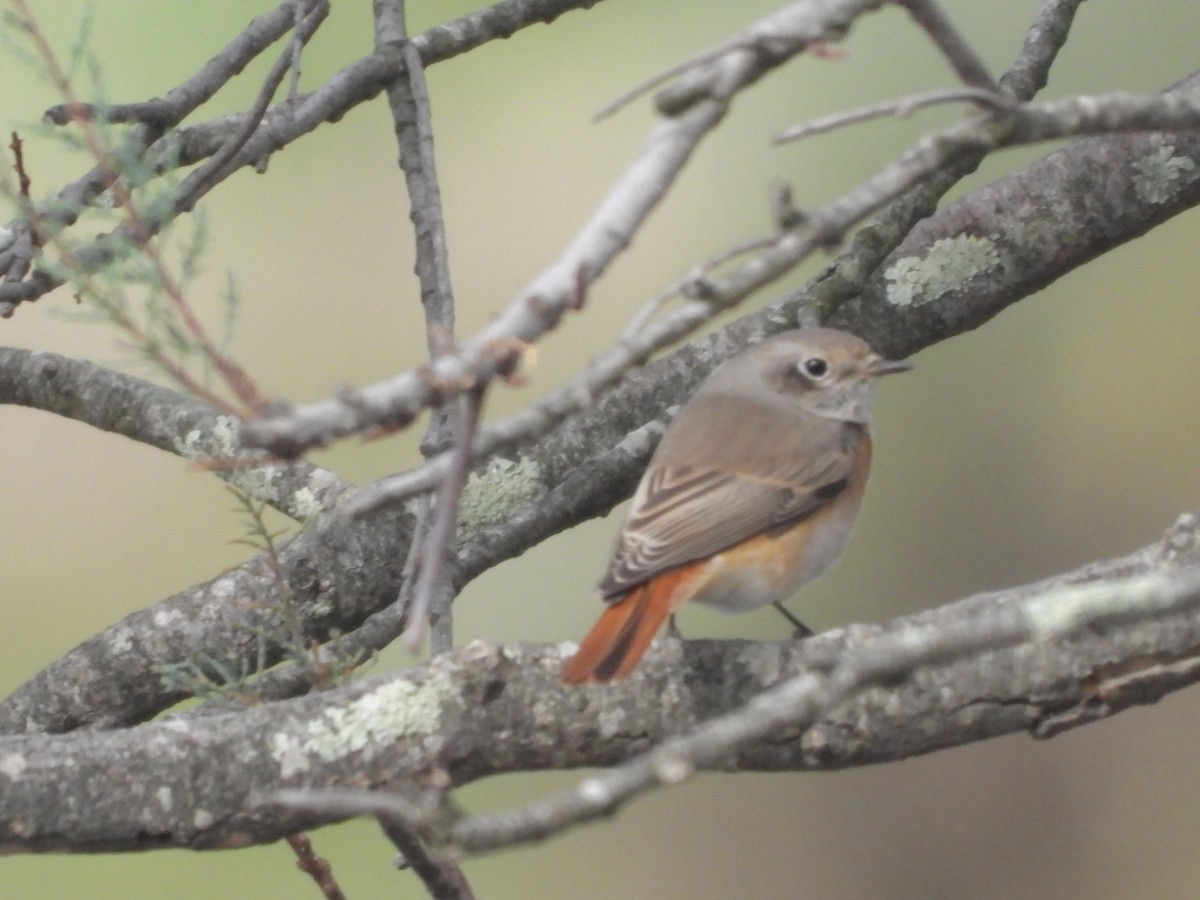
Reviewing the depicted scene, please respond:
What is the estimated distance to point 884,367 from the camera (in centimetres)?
208

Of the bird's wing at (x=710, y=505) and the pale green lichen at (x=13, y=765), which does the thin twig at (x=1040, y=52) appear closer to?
the bird's wing at (x=710, y=505)

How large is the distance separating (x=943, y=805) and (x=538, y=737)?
1536 mm

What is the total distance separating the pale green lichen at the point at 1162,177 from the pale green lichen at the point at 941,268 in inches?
9.6

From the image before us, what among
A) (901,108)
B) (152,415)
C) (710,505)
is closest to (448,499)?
(901,108)

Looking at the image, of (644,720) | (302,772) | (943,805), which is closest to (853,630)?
(644,720)

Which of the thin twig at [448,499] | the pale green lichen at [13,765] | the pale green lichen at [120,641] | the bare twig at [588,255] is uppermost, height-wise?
the bare twig at [588,255]

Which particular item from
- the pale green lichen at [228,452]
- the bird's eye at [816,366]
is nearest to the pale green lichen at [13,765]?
the pale green lichen at [228,452]

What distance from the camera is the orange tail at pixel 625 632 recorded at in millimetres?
1428

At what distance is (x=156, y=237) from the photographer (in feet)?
5.42

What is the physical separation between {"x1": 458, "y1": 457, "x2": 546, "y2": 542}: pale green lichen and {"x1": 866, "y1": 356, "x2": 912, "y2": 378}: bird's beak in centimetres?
56

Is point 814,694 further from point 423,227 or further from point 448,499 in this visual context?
point 423,227

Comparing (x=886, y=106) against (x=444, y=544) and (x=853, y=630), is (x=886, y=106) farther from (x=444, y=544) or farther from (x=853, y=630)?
(x=853, y=630)

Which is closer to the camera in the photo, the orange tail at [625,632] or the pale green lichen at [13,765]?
the pale green lichen at [13,765]

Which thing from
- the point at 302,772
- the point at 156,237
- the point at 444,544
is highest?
the point at 156,237
